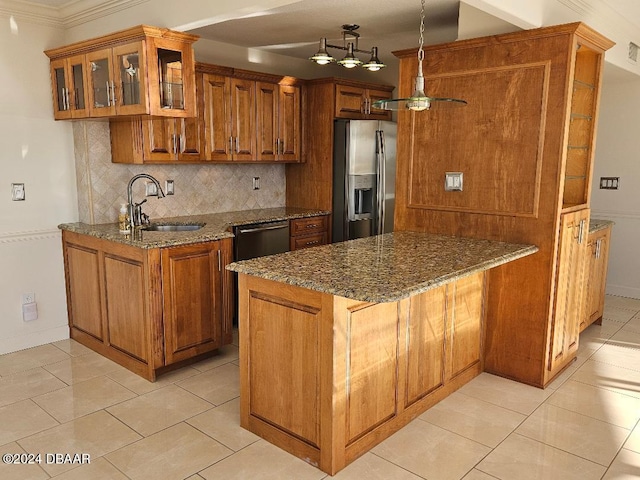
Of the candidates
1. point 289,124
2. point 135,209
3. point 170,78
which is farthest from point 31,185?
point 289,124

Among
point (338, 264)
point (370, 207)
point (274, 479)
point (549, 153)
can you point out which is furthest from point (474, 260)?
Answer: point (370, 207)

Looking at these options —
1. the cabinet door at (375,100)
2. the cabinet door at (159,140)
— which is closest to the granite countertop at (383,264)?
the cabinet door at (159,140)

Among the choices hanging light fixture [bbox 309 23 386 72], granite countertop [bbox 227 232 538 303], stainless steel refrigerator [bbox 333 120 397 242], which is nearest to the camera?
granite countertop [bbox 227 232 538 303]

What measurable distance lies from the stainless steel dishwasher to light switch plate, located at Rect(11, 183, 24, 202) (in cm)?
157

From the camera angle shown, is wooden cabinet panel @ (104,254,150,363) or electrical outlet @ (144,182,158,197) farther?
electrical outlet @ (144,182,158,197)

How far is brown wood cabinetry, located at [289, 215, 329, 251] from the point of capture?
481 centimetres

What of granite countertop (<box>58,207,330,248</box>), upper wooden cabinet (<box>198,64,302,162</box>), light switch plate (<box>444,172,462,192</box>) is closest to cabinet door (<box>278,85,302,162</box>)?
upper wooden cabinet (<box>198,64,302,162</box>)

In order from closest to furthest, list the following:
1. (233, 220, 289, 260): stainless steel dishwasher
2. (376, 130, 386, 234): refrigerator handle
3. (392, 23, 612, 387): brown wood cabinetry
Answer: (392, 23, 612, 387): brown wood cabinetry, (233, 220, 289, 260): stainless steel dishwasher, (376, 130, 386, 234): refrigerator handle

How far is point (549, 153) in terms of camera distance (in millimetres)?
3049

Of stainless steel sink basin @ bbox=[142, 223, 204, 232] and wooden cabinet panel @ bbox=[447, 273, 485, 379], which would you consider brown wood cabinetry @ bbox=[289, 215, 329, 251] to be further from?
wooden cabinet panel @ bbox=[447, 273, 485, 379]

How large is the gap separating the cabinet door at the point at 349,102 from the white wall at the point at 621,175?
2435 mm

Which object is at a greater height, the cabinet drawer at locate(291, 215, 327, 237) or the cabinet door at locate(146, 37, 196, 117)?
the cabinet door at locate(146, 37, 196, 117)

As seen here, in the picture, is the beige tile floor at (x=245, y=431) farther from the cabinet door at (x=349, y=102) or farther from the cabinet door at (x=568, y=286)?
the cabinet door at (x=349, y=102)

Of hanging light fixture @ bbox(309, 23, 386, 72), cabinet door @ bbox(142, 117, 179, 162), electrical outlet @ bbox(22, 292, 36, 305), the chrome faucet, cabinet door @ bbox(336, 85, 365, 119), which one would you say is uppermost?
hanging light fixture @ bbox(309, 23, 386, 72)
